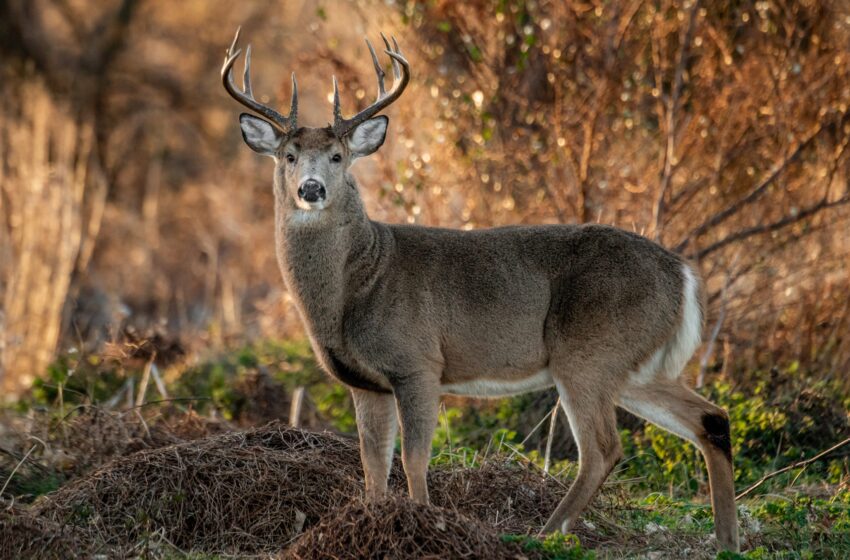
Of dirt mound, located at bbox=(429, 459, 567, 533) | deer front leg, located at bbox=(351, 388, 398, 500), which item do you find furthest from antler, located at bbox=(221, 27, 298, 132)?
dirt mound, located at bbox=(429, 459, 567, 533)

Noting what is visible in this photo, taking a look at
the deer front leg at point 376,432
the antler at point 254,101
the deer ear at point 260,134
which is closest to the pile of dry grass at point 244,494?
the deer front leg at point 376,432

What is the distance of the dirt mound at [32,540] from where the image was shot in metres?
5.19

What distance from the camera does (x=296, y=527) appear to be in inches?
237

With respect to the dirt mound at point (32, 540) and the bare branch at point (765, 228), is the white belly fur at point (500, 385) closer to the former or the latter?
the dirt mound at point (32, 540)

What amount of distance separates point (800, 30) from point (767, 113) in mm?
696

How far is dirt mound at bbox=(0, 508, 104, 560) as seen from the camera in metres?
5.19

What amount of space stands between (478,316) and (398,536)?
163 centimetres

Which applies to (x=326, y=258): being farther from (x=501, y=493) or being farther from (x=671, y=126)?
(x=671, y=126)

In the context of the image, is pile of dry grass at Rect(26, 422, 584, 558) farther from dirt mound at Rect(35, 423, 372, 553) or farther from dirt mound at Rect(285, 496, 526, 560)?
dirt mound at Rect(285, 496, 526, 560)

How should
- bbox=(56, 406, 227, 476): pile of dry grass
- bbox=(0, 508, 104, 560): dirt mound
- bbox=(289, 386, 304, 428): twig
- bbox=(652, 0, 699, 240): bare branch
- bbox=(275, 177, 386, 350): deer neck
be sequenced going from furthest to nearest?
bbox=(652, 0, 699, 240): bare branch
bbox=(289, 386, 304, 428): twig
bbox=(56, 406, 227, 476): pile of dry grass
bbox=(275, 177, 386, 350): deer neck
bbox=(0, 508, 104, 560): dirt mound

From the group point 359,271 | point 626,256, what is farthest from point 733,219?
point 359,271

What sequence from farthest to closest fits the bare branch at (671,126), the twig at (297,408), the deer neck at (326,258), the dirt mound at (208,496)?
the bare branch at (671,126), the twig at (297,408), the deer neck at (326,258), the dirt mound at (208,496)

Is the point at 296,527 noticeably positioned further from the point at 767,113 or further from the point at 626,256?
the point at 767,113

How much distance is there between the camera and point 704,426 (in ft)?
19.6
